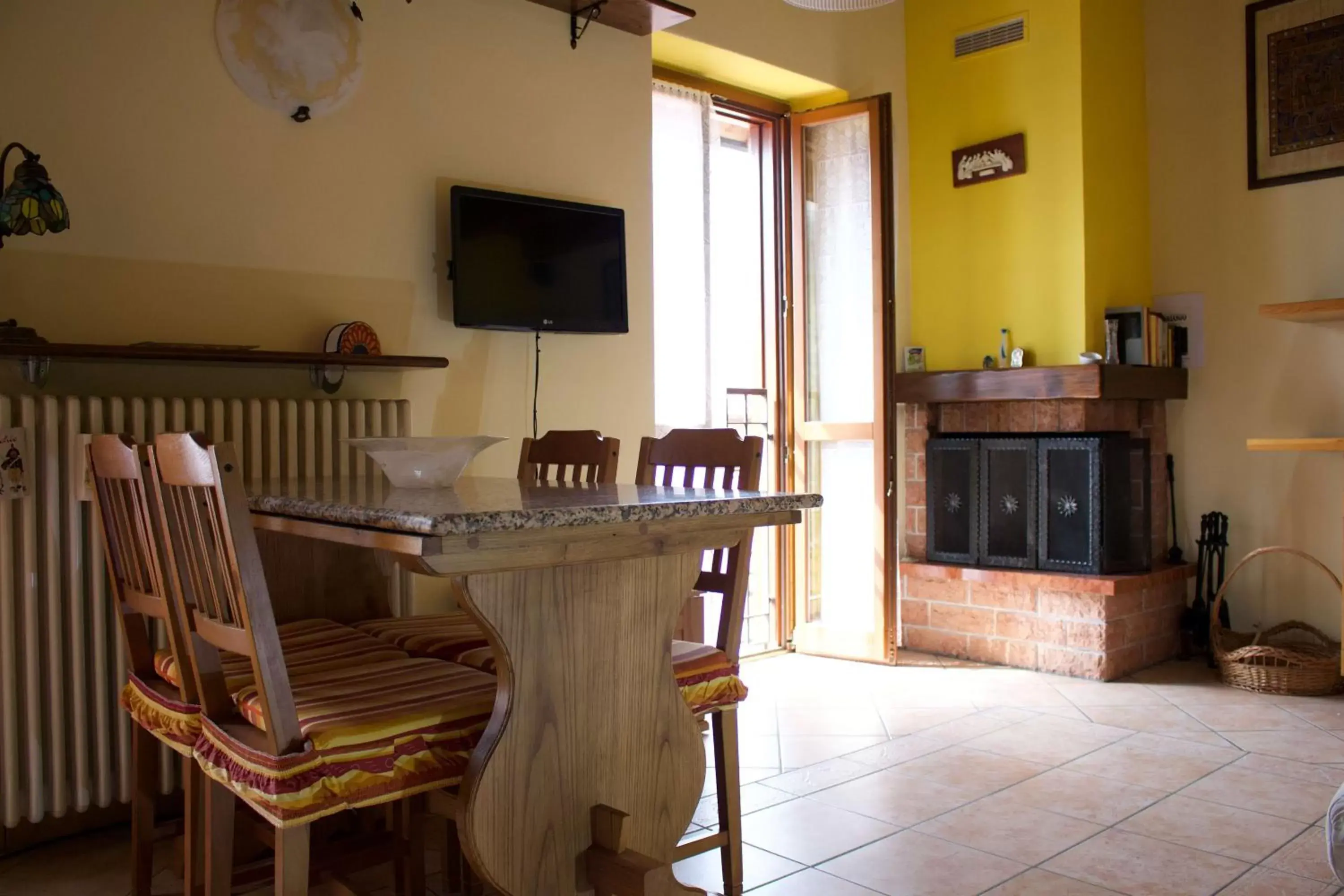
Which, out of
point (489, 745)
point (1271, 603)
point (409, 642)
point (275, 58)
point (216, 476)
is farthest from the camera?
point (1271, 603)

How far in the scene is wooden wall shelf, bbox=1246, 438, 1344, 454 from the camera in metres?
3.69

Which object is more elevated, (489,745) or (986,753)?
(489,745)

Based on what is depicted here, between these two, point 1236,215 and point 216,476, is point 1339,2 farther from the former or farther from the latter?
point 216,476

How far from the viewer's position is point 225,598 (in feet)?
5.30

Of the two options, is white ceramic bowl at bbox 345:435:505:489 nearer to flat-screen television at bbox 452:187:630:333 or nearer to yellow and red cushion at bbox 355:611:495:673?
yellow and red cushion at bbox 355:611:495:673

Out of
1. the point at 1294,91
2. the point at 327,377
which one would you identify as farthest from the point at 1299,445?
the point at 327,377

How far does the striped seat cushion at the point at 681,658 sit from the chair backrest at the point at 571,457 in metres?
0.38

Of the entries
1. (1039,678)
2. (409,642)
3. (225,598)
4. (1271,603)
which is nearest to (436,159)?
(409,642)

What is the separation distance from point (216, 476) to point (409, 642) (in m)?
0.82

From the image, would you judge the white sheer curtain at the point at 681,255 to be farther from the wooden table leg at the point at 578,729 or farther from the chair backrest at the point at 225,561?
the chair backrest at the point at 225,561

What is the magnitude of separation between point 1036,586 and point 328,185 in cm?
302

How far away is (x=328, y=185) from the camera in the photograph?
301 cm

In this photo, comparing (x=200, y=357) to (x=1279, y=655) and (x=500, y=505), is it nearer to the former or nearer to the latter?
(x=500, y=505)

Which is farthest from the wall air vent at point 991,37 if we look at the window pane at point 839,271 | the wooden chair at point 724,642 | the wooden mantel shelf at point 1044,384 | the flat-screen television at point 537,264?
the wooden chair at point 724,642
